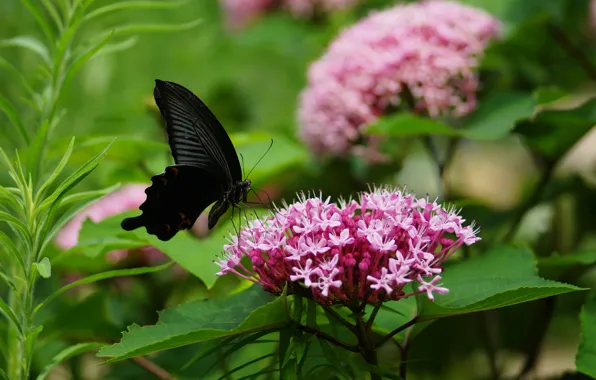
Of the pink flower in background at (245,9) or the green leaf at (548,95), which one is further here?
the pink flower in background at (245,9)

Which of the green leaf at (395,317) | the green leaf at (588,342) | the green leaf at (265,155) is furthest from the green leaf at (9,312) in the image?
the green leaf at (588,342)

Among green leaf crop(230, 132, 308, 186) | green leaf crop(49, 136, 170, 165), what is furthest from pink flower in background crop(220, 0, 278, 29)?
green leaf crop(49, 136, 170, 165)

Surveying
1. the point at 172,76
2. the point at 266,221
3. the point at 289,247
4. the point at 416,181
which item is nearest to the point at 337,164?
the point at 266,221

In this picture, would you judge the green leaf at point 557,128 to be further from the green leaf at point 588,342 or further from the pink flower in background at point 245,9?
the pink flower in background at point 245,9

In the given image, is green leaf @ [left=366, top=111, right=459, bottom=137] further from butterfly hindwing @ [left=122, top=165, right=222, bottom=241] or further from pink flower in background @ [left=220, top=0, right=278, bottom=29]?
pink flower in background @ [left=220, top=0, right=278, bottom=29]

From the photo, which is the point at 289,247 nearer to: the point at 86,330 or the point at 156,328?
the point at 156,328

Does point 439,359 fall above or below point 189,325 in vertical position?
below
